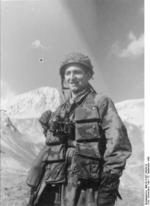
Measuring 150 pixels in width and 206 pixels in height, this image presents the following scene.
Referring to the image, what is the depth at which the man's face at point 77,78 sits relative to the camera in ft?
24.4

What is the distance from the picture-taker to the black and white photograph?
278 inches

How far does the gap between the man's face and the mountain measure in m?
0.29

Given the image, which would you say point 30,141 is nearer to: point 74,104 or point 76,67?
point 74,104

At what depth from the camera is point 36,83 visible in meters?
8.05

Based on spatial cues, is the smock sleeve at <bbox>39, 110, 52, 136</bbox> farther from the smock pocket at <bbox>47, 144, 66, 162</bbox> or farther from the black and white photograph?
the smock pocket at <bbox>47, 144, 66, 162</bbox>


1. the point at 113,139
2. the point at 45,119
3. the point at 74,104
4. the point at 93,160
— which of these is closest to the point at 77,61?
the point at 74,104

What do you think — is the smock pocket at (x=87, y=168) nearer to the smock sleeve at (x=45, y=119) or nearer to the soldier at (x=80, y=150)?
the soldier at (x=80, y=150)

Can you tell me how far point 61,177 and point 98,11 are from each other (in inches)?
86.1

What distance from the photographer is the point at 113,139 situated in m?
6.98

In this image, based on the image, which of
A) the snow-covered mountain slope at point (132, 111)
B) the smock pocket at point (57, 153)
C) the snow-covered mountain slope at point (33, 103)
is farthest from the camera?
the snow-covered mountain slope at point (33, 103)

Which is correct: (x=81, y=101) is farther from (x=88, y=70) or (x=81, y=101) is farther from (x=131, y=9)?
(x=131, y=9)

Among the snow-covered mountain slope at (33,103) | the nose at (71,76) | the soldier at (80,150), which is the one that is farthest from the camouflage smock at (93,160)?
the snow-covered mountain slope at (33,103)

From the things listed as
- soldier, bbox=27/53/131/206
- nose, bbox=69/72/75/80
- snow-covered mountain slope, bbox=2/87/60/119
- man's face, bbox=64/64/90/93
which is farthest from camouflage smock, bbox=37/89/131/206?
snow-covered mountain slope, bbox=2/87/60/119

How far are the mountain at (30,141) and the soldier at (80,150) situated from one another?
21 cm
